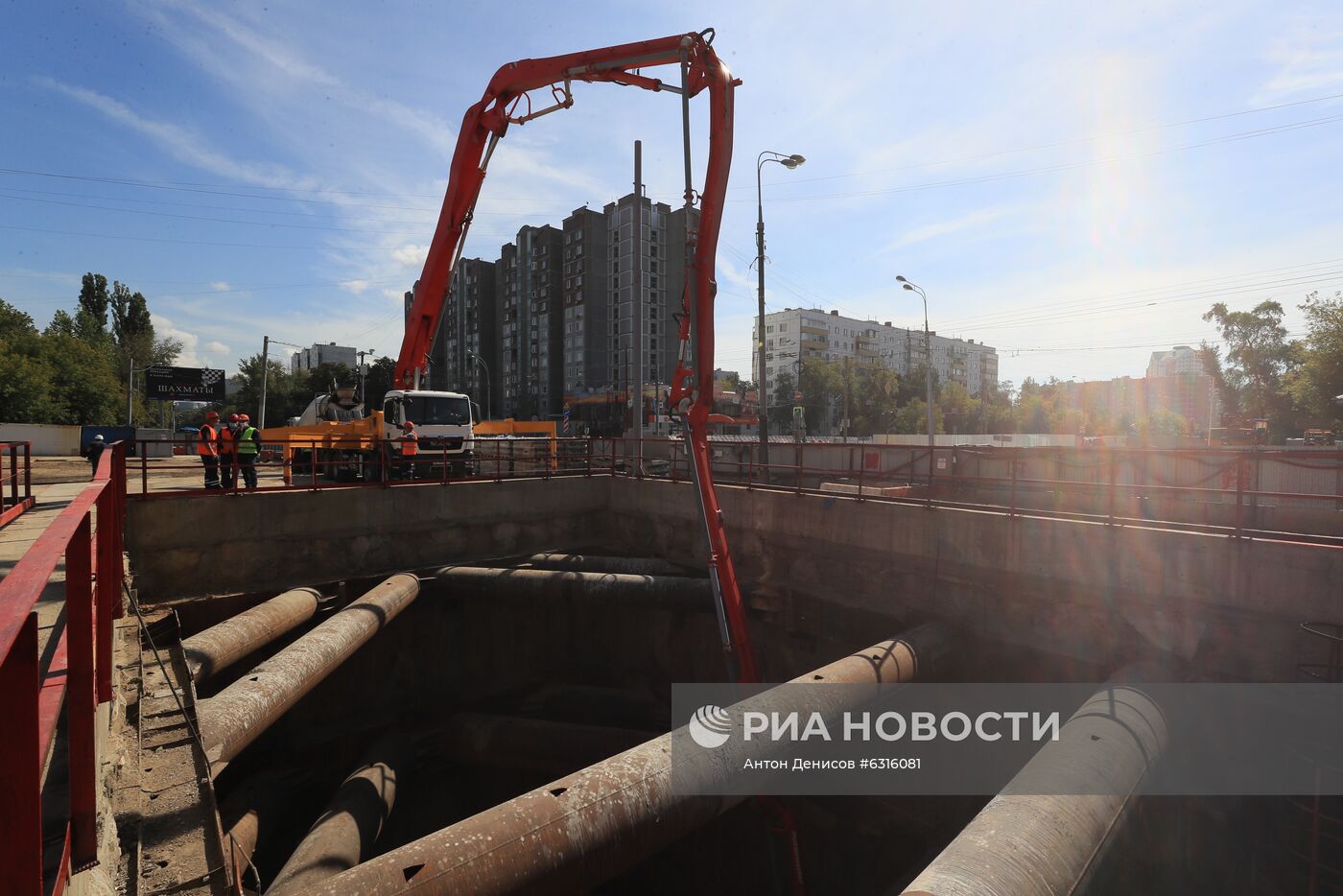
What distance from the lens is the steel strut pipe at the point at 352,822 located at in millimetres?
6250

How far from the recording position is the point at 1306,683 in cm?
620

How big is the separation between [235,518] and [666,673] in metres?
7.68

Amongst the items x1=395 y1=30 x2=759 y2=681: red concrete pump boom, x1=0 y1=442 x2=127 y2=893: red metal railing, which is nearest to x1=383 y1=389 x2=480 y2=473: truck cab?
x1=395 y1=30 x2=759 y2=681: red concrete pump boom

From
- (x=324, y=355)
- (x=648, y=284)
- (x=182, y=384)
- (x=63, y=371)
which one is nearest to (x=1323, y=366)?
(x=648, y=284)

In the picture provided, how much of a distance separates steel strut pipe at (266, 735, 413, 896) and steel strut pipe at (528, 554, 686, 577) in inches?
150

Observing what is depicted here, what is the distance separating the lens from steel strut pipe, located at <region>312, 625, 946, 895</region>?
368cm

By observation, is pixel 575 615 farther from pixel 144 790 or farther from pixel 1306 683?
pixel 1306 683

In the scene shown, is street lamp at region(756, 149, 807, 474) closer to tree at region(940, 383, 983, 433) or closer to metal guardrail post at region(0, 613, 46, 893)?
metal guardrail post at region(0, 613, 46, 893)

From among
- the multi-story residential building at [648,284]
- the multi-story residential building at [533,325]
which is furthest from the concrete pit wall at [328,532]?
the multi-story residential building at [533,325]

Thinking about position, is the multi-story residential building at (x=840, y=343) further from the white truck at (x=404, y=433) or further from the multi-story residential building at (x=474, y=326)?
the white truck at (x=404, y=433)

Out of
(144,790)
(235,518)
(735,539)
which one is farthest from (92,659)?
(735,539)

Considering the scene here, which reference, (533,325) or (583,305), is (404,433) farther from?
(533,325)

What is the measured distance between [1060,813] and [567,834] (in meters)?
3.34

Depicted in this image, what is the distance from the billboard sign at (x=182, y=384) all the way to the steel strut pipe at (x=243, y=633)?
43.0 metres
